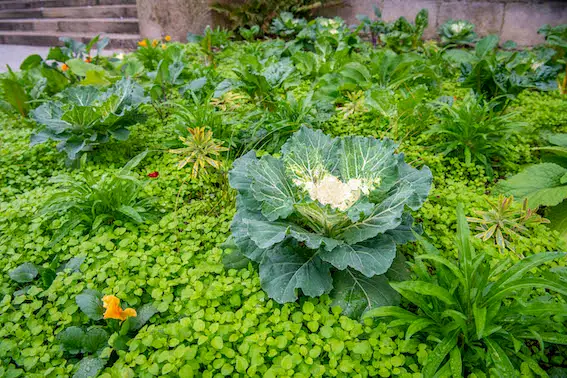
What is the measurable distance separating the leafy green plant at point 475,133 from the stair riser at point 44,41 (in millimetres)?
6171

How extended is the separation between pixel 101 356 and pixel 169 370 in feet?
1.16

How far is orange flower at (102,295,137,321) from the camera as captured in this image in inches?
63.0

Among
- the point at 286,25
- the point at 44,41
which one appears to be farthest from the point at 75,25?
the point at 286,25

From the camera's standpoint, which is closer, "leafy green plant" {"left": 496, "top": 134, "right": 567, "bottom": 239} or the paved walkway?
"leafy green plant" {"left": 496, "top": 134, "right": 567, "bottom": 239}

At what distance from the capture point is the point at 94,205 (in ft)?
7.35

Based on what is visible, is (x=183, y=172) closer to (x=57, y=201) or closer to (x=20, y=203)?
(x=57, y=201)

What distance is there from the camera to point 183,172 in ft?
9.21

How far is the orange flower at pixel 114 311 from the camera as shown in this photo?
1.60 metres

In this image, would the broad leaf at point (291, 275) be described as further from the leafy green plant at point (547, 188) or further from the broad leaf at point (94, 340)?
the leafy green plant at point (547, 188)

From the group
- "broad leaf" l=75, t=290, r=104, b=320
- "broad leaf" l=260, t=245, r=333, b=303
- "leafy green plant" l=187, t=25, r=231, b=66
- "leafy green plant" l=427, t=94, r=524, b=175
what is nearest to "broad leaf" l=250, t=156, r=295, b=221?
"broad leaf" l=260, t=245, r=333, b=303

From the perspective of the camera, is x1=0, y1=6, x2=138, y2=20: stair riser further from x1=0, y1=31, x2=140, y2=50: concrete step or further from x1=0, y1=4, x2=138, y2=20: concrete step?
x1=0, y1=31, x2=140, y2=50: concrete step

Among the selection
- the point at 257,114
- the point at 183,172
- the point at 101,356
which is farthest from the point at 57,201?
the point at 257,114

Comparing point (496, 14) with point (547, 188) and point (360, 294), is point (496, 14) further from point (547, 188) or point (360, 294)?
point (360, 294)

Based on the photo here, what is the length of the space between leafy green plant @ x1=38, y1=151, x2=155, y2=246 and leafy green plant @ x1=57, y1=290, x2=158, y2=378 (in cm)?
59
